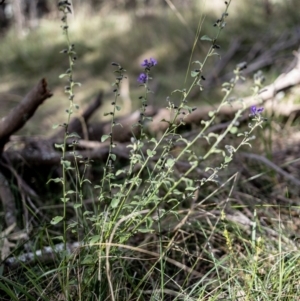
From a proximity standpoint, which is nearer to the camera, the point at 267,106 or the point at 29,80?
the point at 267,106

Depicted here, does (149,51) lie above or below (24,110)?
below

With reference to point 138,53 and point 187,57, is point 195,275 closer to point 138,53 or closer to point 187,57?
point 187,57

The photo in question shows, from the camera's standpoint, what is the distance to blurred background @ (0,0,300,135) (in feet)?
14.7

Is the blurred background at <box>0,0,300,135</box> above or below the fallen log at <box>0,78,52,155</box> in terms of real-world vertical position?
below

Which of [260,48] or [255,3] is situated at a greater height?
[255,3]

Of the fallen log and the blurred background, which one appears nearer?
the fallen log

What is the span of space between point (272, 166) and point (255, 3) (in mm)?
3846

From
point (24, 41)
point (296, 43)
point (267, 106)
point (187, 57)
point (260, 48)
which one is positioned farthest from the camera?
point (24, 41)

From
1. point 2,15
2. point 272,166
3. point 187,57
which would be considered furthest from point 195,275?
point 2,15

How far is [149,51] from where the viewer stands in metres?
5.60

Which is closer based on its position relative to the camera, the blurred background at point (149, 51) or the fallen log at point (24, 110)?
the fallen log at point (24, 110)

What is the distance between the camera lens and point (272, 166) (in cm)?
231

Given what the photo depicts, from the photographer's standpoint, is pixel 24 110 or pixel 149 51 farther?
pixel 149 51

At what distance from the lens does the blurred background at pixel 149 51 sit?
176 inches
